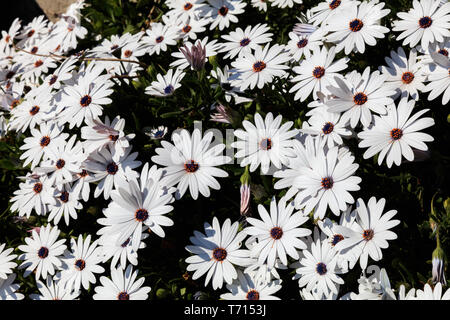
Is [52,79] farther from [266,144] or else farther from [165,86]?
[266,144]

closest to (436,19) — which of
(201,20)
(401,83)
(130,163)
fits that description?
(401,83)

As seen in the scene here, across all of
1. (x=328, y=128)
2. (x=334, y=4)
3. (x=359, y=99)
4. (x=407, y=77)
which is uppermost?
(x=334, y=4)

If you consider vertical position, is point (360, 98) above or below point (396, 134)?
above

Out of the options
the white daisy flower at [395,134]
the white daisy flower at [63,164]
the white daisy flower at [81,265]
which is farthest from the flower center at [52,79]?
the white daisy flower at [395,134]

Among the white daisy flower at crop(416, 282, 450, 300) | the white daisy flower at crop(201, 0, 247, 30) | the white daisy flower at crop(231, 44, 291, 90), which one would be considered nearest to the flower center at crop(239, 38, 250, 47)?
the white daisy flower at crop(231, 44, 291, 90)

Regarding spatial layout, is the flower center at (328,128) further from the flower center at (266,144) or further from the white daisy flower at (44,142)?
the white daisy flower at (44,142)

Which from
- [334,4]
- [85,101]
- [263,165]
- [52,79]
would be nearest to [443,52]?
[334,4]

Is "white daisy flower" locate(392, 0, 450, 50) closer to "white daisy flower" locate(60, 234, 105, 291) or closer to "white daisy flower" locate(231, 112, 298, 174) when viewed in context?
A: "white daisy flower" locate(231, 112, 298, 174)

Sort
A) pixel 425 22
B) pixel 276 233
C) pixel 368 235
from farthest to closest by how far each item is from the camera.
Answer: pixel 425 22 < pixel 276 233 < pixel 368 235

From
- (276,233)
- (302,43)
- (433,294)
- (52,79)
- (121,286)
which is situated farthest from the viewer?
(52,79)
